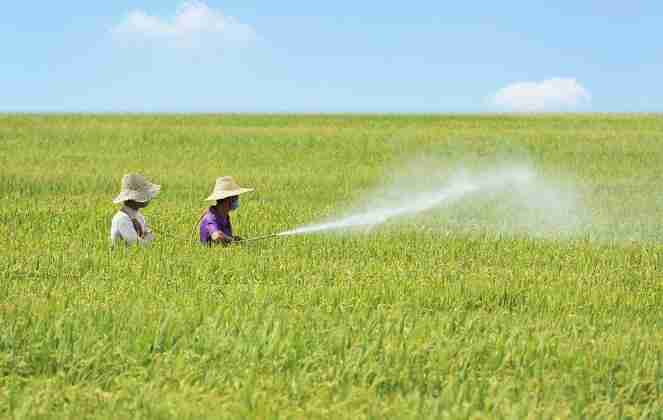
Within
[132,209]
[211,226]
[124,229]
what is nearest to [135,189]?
[132,209]

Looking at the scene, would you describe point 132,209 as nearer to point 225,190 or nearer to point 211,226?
point 211,226

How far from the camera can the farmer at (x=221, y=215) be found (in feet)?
32.7

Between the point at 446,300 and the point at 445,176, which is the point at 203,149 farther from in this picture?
the point at 446,300

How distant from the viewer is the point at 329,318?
22.3ft

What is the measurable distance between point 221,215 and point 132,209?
3.15 feet

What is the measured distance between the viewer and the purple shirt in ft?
33.7

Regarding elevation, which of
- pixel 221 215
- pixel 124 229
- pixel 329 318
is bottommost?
pixel 329 318

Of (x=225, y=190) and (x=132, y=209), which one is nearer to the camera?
(x=225, y=190)

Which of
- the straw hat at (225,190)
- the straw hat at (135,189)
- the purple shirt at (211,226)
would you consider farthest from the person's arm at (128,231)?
the straw hat at (225,190)

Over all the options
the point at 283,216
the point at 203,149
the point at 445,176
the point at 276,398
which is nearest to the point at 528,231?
the point at 283,216

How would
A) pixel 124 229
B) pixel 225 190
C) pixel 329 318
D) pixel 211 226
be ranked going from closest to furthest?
1. pixel 329 318
2. pixel 225 190
3. pixel 124 229
4. pixel 211 226

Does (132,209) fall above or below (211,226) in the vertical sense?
above

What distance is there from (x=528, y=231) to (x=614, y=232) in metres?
1.39

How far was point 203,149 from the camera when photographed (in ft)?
99.0
